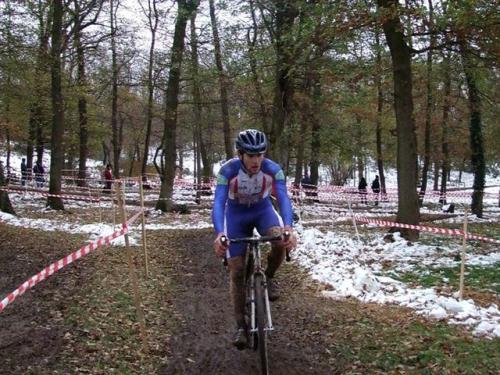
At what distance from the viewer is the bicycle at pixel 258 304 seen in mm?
4328

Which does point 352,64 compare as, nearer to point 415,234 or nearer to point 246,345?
point 415,234

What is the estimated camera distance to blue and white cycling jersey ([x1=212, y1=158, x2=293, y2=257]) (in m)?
4.88

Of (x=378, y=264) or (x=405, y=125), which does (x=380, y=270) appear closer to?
(x=378, y=264)

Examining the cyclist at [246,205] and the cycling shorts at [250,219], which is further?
the cycling shorts at [250,219]

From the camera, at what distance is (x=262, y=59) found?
14859 mm

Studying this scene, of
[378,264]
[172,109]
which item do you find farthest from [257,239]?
[172,109]

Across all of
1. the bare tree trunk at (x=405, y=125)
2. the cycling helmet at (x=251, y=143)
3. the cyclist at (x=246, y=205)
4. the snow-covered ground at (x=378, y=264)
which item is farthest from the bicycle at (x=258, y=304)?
the bare tree trunk at (x=405, y=125)

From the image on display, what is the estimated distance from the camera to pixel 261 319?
4379 mm

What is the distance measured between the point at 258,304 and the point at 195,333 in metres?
1.96

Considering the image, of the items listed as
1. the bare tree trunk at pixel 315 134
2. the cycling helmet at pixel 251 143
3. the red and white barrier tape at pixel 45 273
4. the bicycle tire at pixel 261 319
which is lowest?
the bicycle tire at pixel 261 319

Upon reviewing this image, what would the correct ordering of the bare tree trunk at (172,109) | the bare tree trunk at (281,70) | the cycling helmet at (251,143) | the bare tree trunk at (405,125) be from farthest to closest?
the bare tree trunk at (172,109), the bare tree trunk at (281,70), the bare tree trunk at (405,125), the cycling helmet at (251,143)

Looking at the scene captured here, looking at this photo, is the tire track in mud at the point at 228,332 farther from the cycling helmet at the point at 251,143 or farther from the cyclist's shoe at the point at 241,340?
the cycling helmet at the point at 251,143

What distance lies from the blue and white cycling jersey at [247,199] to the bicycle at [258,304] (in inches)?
10.7

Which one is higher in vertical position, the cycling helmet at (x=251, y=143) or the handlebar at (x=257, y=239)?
the cycling helmet at (x=251, y=143)
